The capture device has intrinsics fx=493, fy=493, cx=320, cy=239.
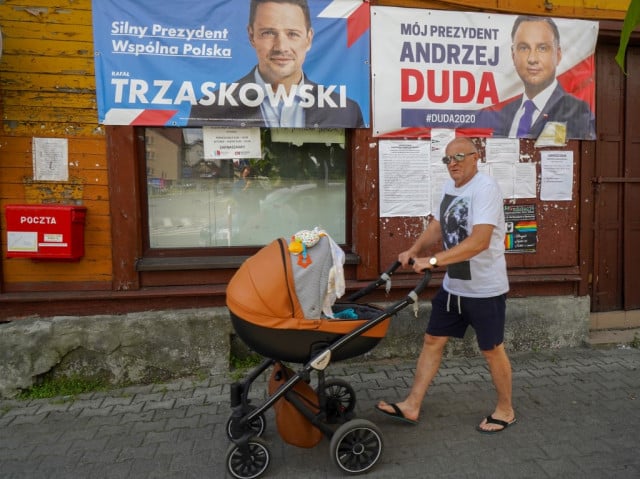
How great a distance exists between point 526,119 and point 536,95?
0.92 feet

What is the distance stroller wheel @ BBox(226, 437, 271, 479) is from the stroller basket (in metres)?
0.53

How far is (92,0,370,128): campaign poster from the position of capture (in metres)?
4.40

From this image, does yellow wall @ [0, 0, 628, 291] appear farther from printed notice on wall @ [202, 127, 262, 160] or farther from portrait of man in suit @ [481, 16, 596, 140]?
portrait of man in suit @ [481, 16, 596, 140]

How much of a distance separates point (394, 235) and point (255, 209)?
1441 mm

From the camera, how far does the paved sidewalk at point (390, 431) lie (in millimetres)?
3100

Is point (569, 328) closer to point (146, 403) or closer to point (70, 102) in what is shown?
point (146, 403)

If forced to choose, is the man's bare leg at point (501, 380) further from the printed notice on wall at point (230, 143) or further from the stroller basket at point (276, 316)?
the printed notice on wall at point (230, 143)

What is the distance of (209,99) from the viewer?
15.0 feet

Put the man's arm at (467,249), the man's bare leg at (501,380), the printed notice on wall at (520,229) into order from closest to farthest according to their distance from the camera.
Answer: the man's arm at (467,249), the man's bare leg at (501,380), the printed notice on wall at (520,229)

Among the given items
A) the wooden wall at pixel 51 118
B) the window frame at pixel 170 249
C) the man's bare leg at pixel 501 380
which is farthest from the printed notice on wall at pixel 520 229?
the wooden wall at pixel 51 118

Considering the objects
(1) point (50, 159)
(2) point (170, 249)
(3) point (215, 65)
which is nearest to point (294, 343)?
(2) point (170, 249)

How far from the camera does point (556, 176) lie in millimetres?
5277

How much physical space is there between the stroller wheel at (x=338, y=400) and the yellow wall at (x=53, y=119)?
95.0 inches

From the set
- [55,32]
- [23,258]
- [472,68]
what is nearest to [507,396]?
[472,68]
